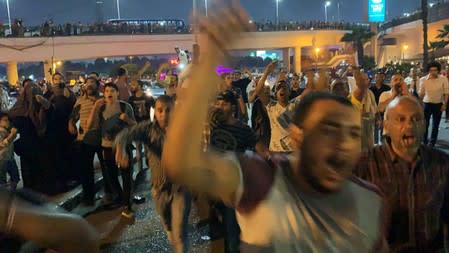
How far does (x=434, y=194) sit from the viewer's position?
2.86m

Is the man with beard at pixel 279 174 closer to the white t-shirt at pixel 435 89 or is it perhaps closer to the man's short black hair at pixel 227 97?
the man's short black hair at pixel 227 97

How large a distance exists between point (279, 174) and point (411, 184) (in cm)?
130

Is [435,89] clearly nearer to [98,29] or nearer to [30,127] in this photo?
[30,127]

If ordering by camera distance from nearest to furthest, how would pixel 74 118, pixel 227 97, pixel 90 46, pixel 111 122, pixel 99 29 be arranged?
pixel 227 97
pixel 111 122
pixel 74 118
pixel 90 46
pixel 99 29

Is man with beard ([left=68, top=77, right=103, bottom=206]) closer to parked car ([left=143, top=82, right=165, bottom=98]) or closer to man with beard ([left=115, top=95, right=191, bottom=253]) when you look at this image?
parked car ([left=143, top=82, right=165, bottom=98])

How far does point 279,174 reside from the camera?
1829 mm

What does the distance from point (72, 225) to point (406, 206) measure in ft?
5.68

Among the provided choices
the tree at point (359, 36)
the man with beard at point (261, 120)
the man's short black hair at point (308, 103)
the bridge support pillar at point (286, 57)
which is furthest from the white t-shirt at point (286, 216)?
the bridge support pillar at point (286, 57)

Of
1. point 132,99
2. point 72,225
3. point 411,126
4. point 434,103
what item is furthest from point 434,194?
point 434,103

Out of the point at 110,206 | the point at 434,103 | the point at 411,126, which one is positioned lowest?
the point at 110,206

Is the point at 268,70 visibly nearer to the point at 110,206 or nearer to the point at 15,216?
the point at 110,206

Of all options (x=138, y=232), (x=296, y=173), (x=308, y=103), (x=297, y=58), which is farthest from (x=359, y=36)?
(x=296, y=173)

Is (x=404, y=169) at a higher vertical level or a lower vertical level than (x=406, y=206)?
higher

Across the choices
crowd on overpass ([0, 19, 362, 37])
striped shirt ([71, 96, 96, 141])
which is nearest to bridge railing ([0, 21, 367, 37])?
crowd on overpass ([0, 19, 362, 37])
